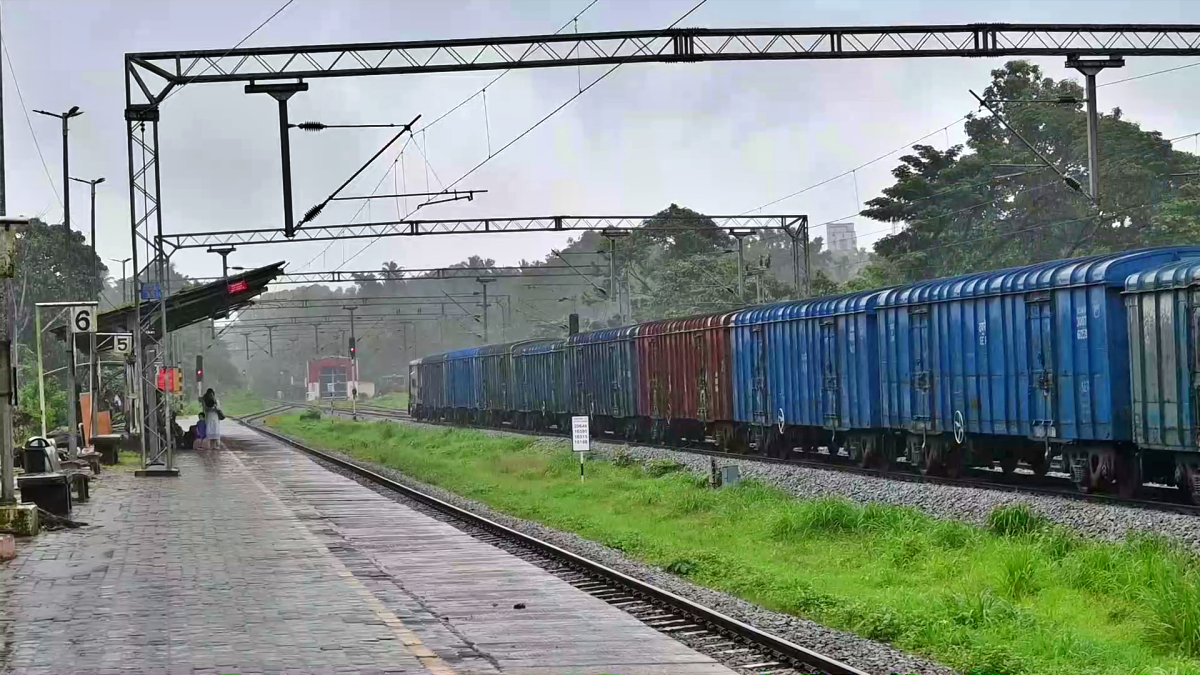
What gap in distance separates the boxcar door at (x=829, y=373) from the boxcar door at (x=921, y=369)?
334cm

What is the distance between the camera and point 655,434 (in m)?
41.0

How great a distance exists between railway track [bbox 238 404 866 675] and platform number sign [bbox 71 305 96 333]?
10838 mm

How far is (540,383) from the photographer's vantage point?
172 ft

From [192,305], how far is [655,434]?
12877 millimetres

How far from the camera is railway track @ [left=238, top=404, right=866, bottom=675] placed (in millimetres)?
10453

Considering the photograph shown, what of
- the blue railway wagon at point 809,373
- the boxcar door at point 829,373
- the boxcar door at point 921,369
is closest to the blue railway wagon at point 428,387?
the blue railway wagon at point 809,373

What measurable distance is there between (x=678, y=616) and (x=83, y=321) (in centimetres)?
1875

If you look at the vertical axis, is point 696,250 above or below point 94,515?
above

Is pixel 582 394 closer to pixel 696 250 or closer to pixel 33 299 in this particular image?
pixel 696 250

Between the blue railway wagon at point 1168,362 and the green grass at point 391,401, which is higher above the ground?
the blue railway wagon at point 1168,362

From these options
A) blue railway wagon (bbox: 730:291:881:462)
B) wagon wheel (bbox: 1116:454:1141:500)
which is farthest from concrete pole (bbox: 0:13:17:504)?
blue railway wagon (bbox: 730:291:881:462)

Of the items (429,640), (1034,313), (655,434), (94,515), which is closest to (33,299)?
(655,434)

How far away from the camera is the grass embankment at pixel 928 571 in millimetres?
10773

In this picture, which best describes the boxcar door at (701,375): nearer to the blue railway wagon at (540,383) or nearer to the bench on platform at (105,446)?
the blue railway wagon at (540,383)
